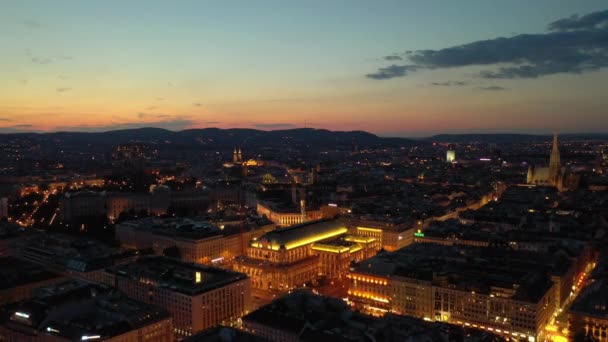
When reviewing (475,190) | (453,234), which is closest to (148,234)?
(453,234)

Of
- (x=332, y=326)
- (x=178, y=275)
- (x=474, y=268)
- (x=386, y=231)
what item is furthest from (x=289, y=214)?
(x=332, y=326)

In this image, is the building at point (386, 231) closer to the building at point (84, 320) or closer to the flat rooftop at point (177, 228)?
the flat rooftop at point (177, 228)

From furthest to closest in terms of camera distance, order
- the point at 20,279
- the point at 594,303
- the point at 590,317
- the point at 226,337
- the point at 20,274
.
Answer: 1. the point at 20,274
2. the point at 20,279
3. the point at 594,303
4. the point at 590,317
5. the point at 226,337

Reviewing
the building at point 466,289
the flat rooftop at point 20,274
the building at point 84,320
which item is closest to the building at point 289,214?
the building at point 466,289

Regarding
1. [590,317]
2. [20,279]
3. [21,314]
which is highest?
[21,314]

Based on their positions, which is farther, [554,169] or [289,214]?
[554,169]

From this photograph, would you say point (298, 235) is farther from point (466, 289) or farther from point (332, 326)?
point (332, 326)

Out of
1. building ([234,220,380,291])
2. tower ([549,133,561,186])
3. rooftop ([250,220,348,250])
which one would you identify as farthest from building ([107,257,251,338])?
tower ([549,133,561,186])
